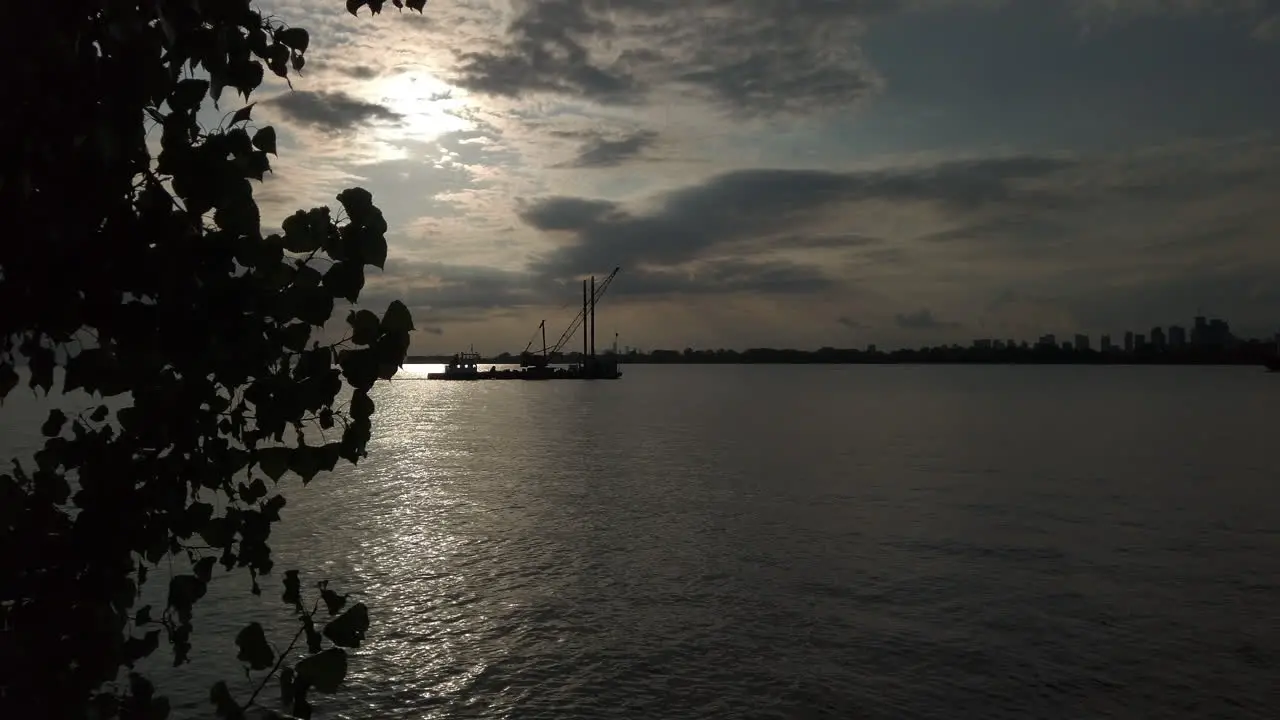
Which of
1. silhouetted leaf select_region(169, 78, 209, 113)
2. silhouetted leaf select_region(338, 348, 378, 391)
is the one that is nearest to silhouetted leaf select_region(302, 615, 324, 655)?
silhouetted leaf select_region(338, 348, 378, 391)

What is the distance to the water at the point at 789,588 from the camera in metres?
14.4

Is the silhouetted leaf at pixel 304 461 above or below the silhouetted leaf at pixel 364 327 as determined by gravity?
below

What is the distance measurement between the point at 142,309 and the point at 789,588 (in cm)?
1971

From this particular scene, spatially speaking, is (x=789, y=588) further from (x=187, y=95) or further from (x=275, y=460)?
(x=187, y=95)

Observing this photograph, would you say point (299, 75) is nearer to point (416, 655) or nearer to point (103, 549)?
point (103, 549)

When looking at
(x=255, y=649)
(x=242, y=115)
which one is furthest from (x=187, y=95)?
(x=255, y=649)

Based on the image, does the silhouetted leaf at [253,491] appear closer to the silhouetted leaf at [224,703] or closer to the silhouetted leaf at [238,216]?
the silhouetted leaf at [224,703]

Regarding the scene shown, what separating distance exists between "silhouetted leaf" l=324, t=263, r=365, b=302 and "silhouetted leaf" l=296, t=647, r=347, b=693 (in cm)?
137

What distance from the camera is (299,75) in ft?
11.9

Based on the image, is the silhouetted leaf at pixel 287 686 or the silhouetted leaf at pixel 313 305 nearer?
the silhouetted leaf at pixel 313 305

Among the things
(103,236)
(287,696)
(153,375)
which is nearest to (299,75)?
(103,236)

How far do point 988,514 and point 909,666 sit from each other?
18435 mm

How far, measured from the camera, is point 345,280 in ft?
10.4

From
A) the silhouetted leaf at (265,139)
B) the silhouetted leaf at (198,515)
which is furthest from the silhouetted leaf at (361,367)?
the silhouetted leaf at (198,515)
